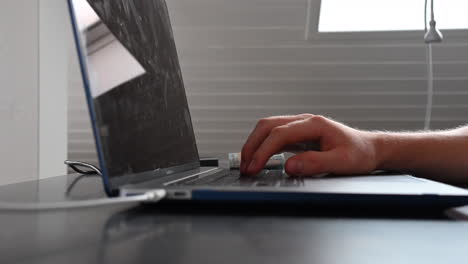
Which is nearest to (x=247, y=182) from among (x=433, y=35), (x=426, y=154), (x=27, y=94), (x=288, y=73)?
(x=426, y=154)

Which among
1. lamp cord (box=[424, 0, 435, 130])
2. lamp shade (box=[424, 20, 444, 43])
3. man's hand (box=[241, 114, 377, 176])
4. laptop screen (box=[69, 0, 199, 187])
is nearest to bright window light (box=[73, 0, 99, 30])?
laptop screen (box=[69, 0, 199, 187])

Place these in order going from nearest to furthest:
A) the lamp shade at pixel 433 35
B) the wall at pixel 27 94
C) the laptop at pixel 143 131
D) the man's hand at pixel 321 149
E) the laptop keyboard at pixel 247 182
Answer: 1. the laptop at pixel 143 131
2. the laptop keyboard at pixel 247 182
3. the man's hand at pixel 321 149
4. the wall at pixel 27 94
5. the lamp shade at pixel 433 35

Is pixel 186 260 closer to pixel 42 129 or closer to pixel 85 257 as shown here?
pixel 85 257

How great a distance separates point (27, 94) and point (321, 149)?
57.8 inches

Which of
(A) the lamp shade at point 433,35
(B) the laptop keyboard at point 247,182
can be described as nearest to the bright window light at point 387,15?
(A) the lamp shade at point 433,35

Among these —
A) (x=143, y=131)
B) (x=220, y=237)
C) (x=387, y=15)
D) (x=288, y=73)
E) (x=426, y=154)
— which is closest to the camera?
(x=220, y=237)

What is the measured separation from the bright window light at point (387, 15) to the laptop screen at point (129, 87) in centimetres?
193

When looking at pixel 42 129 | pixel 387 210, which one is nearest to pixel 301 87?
pixel 42 129

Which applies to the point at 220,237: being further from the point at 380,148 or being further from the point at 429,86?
the point at 429,86

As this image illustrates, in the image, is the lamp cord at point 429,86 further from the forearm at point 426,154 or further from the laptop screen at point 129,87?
the laptop screen at point 129,87

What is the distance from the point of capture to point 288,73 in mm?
2803

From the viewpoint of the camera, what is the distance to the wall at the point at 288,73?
2549 mm

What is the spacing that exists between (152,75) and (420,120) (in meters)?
2.62

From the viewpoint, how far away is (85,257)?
287 mm
